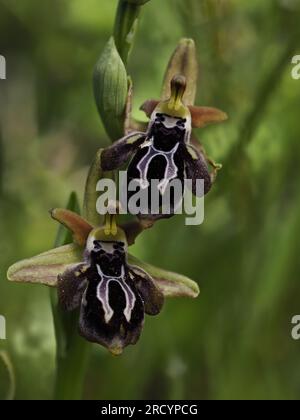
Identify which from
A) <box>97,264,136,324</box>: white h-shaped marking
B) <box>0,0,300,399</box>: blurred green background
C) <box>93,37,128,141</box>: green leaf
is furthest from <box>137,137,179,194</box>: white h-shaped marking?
<box>0,0,300,399</box>: blurred green background

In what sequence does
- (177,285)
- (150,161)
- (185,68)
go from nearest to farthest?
(150,161), (177,285), (185,68)

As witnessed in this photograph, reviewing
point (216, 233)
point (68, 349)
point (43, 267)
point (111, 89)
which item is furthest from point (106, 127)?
point (216, 233)

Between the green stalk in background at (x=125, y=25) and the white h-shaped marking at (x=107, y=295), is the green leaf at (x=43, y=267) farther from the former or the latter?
the green stalk in background at (x=125, y=25)

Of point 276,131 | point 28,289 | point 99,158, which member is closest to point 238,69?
point 276,131

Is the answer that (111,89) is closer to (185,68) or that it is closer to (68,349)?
(185,68)

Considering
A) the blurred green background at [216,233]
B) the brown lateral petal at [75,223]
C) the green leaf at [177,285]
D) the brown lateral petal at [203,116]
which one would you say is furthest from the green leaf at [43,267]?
the blurred green background at [216,233]

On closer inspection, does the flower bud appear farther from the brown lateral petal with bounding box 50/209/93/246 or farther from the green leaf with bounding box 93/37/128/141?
the brown lateral petal with bounding box 50/209/93/246
